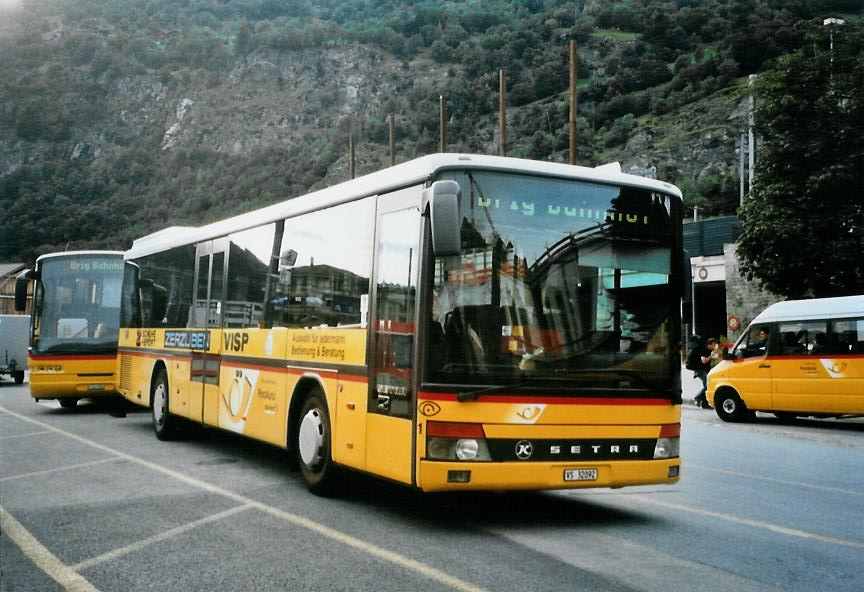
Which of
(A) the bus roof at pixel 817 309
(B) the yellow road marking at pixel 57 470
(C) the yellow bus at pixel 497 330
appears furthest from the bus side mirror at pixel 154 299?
(A) the bus roof at pixel 817 309

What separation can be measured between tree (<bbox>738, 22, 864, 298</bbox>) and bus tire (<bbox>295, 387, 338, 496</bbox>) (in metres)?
17.0

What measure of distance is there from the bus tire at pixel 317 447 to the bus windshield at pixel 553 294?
1970mm

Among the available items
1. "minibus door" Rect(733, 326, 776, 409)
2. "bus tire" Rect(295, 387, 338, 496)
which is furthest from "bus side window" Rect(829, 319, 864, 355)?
"bus tire" Rect(295, 387, 338, 496)

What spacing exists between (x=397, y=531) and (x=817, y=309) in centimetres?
1272

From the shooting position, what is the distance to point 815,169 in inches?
907

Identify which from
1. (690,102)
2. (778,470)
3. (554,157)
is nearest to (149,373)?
(778,470)

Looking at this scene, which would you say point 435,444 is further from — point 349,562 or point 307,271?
point 307,271

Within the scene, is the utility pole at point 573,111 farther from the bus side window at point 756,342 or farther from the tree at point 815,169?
the bus side window at point 756,342

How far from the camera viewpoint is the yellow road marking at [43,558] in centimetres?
548

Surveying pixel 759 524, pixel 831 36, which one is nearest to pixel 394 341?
pixel 759 524

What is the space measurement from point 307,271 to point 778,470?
6.15m

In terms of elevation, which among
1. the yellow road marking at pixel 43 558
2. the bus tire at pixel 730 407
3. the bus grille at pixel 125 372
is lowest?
the yellow road marking at pixel 43 558

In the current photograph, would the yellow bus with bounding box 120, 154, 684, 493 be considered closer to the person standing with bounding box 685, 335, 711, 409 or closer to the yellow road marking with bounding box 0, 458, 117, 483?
the yellow road marking with bounding box 0, 458, 117, 483

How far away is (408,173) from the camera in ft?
24.9
